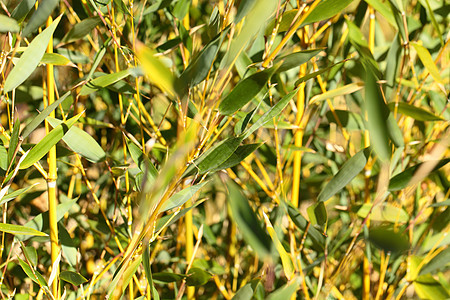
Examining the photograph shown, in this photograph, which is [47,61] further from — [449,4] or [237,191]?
[449,4]

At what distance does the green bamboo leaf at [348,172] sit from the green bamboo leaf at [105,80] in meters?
0.23

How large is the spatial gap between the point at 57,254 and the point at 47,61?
0.60ft

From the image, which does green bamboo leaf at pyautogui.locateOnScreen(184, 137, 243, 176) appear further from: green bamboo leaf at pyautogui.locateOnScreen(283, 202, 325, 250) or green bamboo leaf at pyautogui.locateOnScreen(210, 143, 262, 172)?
green bamboo leaf at pyautogui.locateOnScreen(283, 202, 325, 250)

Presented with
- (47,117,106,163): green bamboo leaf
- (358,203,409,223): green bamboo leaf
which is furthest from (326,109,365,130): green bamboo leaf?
(47,117,106,163): green bamboo leaf

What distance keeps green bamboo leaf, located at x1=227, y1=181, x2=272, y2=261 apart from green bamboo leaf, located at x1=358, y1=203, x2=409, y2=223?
0.25m

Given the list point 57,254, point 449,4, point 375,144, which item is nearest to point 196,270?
point 57,254

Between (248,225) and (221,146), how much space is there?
0.06 meters

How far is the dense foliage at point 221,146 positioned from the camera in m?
0.37

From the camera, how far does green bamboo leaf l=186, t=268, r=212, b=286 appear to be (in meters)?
0.51

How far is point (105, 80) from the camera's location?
467 mm

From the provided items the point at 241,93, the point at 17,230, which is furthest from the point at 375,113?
the point at 17,230

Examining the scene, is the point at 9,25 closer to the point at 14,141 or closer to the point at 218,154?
the point at 14,141

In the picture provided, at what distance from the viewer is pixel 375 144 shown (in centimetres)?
37

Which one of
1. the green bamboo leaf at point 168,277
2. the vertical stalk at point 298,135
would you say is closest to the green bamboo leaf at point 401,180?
the vertical stalk at point 298,135
